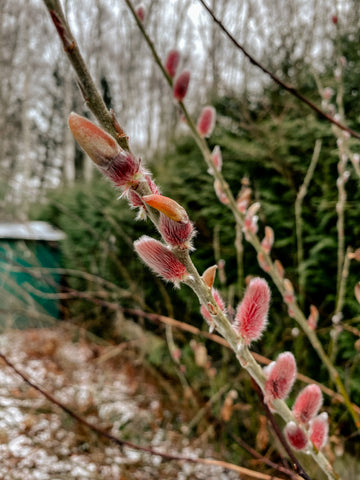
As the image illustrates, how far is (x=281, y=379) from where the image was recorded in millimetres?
438

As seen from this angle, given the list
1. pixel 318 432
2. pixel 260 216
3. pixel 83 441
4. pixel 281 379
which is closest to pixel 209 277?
pixel 281 379

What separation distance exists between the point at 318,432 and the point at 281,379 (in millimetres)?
130

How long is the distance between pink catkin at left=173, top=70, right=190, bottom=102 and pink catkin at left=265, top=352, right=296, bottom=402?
0.52 metres

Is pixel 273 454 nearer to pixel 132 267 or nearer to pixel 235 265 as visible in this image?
pixel 235 265

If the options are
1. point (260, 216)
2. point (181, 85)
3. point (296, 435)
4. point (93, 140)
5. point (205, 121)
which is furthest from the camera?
point (260, 216)

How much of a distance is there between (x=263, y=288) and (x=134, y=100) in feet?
29.2

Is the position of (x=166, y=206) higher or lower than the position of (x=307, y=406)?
higher

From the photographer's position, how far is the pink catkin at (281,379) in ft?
1.40

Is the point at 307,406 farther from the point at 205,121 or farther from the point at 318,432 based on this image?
the point at 205,121

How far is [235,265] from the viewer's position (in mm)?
2697

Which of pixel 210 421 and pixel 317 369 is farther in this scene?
pixel 210 421

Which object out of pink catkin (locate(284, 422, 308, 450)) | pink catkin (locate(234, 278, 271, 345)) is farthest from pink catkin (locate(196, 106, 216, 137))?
pink catkin (locate(284, 422, 308, 450))

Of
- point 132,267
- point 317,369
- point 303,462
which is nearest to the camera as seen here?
point 303,462

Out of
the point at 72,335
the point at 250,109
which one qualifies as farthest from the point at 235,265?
the point at 72,335
